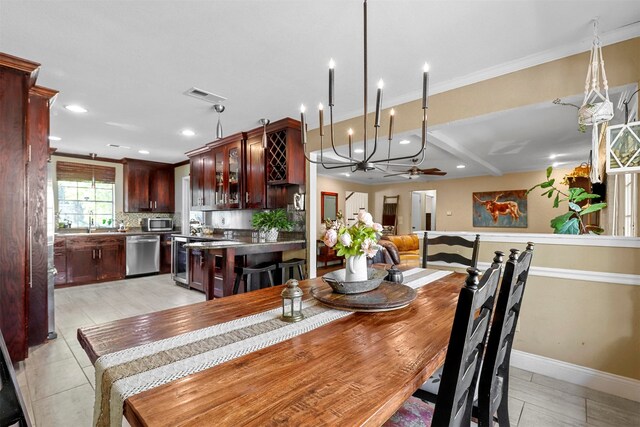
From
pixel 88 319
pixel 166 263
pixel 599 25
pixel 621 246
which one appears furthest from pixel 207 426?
pixel 166 263

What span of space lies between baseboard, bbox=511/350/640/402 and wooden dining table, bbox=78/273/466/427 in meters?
1.64

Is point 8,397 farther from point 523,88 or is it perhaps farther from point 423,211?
point 423,211

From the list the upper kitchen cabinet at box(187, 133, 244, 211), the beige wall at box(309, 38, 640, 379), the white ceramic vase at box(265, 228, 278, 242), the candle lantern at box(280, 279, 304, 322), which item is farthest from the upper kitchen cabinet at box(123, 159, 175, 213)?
the candle lantern at box(280, 279, 304, 322)

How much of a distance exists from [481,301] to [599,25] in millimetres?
2227

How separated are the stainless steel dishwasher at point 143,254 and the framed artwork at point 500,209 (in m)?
7.76

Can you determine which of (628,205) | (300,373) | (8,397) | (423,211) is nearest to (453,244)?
(628,205)

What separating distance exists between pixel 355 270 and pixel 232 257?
2.09 meters

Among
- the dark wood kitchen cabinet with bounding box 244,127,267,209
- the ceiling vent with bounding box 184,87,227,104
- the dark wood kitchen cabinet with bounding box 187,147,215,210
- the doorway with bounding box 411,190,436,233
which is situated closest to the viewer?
the ceiling vent with bounding box 184,87,227,104

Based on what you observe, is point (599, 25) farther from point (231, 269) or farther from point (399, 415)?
point (231, 269)

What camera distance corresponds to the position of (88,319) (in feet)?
11.5

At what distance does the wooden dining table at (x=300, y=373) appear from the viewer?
0.66 metres

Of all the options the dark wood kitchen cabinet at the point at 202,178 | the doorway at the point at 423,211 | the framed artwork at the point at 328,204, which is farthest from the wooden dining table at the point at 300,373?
the doorway at the point at 423,211

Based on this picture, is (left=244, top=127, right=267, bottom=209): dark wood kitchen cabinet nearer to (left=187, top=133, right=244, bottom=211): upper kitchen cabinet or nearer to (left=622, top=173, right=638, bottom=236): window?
(left=187, top=133, right=244, bottom=211): upper kitchen cabinet

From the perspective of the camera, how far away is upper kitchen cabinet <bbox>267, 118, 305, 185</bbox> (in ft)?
12.7
